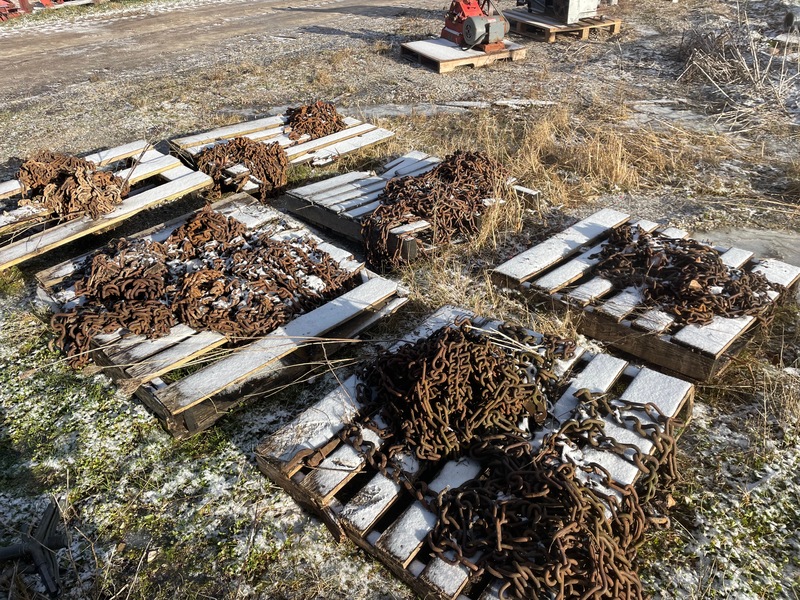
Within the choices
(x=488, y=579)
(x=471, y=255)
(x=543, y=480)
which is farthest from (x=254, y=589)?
(x=471, y=255)

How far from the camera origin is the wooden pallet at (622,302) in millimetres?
3168

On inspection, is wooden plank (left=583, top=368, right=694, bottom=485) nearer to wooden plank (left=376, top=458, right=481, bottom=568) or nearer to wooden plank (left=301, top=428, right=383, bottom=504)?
wooden plank (left=376, top=458, right=481, bottom=568)

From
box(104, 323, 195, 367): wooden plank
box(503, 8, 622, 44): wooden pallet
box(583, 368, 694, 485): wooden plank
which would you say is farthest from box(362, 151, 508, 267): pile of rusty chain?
box(503, 8, 622, 44): wooden pallet

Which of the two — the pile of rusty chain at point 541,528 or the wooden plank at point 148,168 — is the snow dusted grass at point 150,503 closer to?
the pile of rusty chain at point 541,528

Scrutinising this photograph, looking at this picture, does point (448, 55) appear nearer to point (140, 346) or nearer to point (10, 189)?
point (10, 189)

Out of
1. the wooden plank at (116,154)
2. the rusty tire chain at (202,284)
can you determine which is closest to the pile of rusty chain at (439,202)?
the rusty tire chain at (202,284)

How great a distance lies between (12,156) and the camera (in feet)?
20.7

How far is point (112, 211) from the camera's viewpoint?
455cm

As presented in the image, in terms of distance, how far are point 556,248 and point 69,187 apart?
12.3ft

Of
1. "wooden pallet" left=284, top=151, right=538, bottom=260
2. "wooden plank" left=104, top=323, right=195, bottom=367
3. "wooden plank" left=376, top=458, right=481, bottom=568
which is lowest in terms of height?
"wooden plank" left=376, top=458, right=481, bottom=568

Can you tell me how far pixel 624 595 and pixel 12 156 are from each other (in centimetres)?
719

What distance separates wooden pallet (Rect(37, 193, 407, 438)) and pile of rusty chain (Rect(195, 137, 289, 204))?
5.66ft

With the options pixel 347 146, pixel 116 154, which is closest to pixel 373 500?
pixel 347 146

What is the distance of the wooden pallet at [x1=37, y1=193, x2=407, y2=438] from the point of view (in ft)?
9.84
